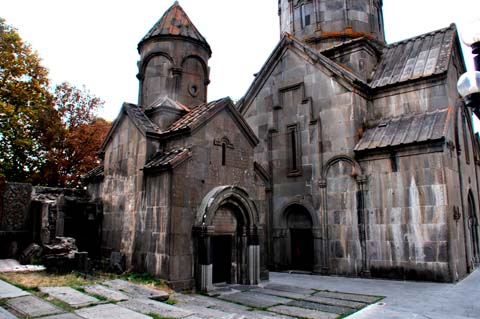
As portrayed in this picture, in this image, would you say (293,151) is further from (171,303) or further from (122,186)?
(171,303)

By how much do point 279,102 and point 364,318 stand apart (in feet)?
33.7

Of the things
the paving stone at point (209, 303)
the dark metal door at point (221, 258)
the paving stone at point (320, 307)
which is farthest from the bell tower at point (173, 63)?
the paving stone at point (320, 307)

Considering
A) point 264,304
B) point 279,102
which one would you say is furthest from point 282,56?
point 264,304

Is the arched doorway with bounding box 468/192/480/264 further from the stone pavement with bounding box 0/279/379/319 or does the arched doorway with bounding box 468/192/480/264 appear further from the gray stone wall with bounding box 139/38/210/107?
the gray stone wall with bounding box 139/38/210/107

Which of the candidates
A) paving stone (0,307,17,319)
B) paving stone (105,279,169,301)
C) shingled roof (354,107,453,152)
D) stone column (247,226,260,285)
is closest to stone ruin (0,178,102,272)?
paving stone (105,279,169,301)

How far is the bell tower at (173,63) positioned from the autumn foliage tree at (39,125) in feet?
31.8

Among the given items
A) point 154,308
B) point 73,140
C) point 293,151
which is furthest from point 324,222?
point 73,140

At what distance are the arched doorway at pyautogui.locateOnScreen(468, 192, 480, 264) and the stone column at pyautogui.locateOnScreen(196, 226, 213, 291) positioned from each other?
34.8 feet

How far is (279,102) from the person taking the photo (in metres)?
15.7

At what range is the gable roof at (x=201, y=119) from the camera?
1002 centimetres

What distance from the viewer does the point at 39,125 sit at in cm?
2089

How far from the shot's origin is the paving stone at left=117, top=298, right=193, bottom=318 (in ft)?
20.3

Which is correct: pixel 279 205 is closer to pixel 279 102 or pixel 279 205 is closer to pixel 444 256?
pixel 279 102

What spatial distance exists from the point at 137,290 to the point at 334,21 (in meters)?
15.0
